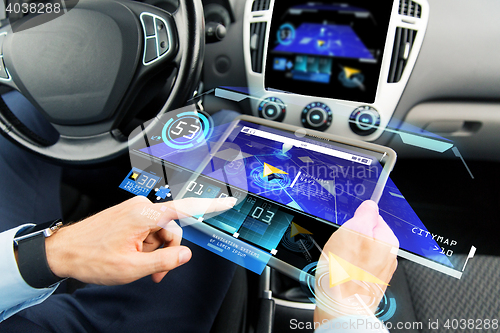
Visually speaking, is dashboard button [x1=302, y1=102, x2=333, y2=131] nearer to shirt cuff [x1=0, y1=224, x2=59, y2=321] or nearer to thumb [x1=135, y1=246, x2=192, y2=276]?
thumb [x1=135, y1=246, x2=192, y2=276]

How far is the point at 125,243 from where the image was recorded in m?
0.48

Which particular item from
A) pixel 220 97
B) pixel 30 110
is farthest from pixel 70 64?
pixel 220 97

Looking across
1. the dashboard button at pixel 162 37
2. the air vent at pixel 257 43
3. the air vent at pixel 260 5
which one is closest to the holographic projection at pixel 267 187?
the dashboard button at pixel 162 37

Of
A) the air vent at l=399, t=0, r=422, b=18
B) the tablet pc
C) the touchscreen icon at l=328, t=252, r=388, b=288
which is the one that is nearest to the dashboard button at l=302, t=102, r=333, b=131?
the tablet pc

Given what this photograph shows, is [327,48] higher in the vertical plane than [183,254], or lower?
higher

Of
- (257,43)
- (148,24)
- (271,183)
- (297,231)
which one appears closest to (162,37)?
(148,24)

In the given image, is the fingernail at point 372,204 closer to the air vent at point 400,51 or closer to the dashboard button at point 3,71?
the air vent at point 400,51

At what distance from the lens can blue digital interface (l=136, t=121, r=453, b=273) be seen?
0.50m

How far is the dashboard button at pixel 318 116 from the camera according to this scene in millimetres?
769

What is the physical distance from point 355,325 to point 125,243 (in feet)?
1.32

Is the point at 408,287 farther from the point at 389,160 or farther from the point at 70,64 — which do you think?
the point at 70,64

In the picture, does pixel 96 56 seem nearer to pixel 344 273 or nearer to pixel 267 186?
pixel 267 186

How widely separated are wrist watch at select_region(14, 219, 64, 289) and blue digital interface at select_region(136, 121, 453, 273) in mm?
275

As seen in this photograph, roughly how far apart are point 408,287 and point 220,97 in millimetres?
703
